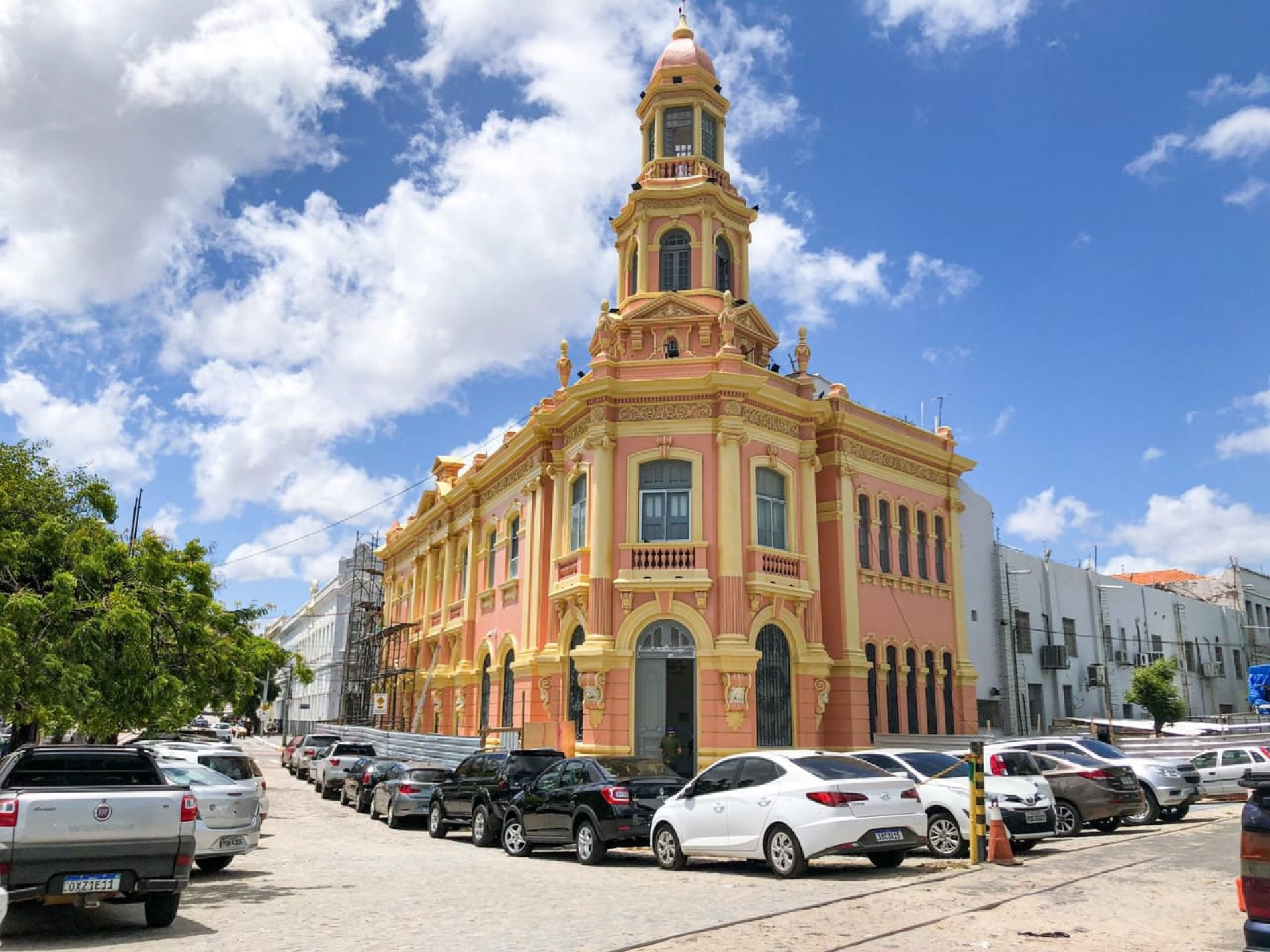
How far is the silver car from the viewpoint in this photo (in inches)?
536

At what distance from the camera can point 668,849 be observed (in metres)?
14.0

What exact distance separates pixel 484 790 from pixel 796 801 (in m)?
7.61

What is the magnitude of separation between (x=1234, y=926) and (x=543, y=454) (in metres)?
23.0

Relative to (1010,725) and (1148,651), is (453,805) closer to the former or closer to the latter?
(1010,725)

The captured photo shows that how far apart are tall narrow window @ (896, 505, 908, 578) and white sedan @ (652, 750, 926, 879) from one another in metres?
18.4

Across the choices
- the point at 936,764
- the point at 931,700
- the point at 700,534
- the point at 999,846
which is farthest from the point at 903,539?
the point at 999,846

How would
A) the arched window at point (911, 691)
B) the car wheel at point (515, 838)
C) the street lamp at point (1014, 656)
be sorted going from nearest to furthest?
the car wheel at point (515, 838) → the arched window at point (911, 691) → the street lamp at point (1014, 656)

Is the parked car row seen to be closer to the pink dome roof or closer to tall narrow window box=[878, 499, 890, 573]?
tall narrow window box=[878, 499, 890, 573]

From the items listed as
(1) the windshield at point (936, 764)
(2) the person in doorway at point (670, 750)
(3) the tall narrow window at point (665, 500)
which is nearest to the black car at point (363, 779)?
(2) the person in doorway at point (670, 750)

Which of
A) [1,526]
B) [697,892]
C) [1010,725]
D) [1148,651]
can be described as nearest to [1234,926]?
[697,892]

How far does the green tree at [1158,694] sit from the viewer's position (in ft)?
121

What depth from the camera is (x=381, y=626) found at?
53219 millimetres

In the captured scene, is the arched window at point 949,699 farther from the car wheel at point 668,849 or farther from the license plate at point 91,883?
the license plate at point 91,883

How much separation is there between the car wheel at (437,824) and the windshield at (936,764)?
8.66 metres
